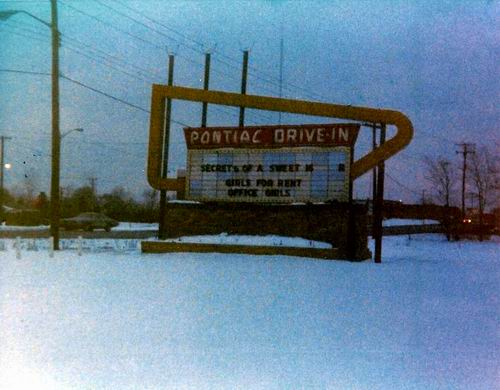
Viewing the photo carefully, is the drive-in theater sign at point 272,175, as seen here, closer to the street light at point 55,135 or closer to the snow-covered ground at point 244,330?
the street light at point 55,135

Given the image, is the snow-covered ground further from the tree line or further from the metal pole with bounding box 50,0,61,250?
the tree line

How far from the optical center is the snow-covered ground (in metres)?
7.03

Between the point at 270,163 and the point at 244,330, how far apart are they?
47.1 feet

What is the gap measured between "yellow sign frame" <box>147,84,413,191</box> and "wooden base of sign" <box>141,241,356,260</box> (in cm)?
246

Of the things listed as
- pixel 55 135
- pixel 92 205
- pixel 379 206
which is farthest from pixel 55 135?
pixel 92 205

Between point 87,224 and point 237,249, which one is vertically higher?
point 237,249

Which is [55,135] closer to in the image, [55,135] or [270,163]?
[55,135]

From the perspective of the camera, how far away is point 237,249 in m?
22.8

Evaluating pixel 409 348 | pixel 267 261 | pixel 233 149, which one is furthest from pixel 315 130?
pixel 409 348

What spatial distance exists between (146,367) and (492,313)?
23.0ft

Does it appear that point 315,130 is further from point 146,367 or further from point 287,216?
point 146,367

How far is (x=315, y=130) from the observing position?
893 inches

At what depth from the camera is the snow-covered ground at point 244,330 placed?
7.03 meters

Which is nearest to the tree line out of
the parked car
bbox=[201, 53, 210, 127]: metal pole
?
the parked car
